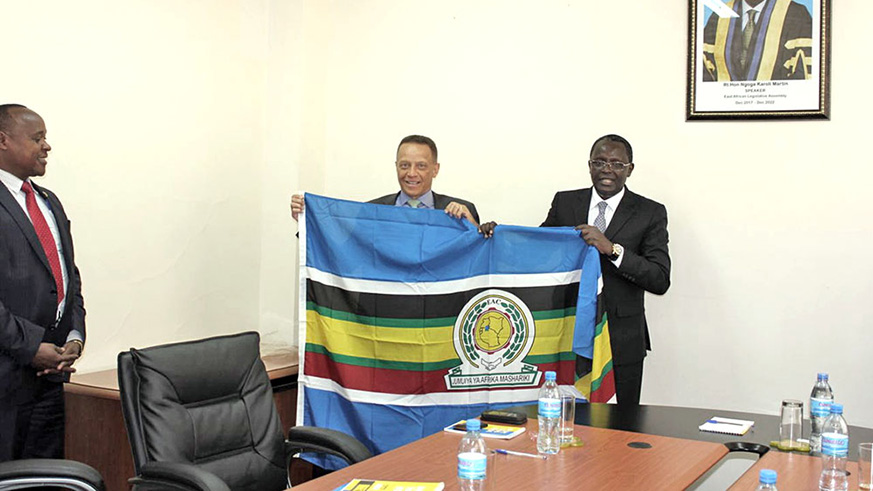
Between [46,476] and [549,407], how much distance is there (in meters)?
1.43

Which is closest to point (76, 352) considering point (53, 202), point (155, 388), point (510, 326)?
point (53, 202)

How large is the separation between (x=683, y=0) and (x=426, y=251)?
192 centimetres

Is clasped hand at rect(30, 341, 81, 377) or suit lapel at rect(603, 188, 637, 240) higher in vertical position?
suit lapel at rect(603, 188, 637, 240)

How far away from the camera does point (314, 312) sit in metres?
3.83

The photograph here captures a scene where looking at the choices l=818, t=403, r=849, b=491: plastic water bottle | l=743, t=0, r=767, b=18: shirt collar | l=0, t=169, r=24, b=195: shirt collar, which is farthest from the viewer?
l=743, t=0, r=767, b=18: shirt collar

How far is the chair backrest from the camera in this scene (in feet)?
8.41

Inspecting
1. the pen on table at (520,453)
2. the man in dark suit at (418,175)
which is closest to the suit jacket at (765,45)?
the man in dark suit at (418,175)

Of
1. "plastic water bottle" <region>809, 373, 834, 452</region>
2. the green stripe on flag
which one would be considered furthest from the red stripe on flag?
"plastic water bottle" <region>809, 373, 834, 452</region>

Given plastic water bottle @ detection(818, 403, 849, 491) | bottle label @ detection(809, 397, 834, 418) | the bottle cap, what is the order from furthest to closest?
bottle label @ detection(809, 397, 834, 418), plastic water bottle @ detection(818, 403, 849, 491), the bottle cap

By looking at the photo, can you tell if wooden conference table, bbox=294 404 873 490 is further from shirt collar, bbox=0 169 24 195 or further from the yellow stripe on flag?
shirt collar, bbox=0 169 24 195

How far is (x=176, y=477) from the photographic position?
237cm

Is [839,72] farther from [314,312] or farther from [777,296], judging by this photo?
[314,312]

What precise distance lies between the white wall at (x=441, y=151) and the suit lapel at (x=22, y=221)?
1.95 feet

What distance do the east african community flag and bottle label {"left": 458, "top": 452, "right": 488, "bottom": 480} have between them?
179 centimetres
